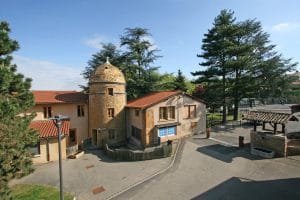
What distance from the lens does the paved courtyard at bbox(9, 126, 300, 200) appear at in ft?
46.1

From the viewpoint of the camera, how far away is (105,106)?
28.6 metres

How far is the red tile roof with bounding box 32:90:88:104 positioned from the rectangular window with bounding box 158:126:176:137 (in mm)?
12069

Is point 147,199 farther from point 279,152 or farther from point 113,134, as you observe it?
point 113,134

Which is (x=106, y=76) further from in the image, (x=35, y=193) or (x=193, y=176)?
(x=193, y=176)

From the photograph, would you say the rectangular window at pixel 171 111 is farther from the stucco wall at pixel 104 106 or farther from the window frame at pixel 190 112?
the stucco wall at pixel 104 106

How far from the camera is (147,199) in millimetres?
Result: 13812

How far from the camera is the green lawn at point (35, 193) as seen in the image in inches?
581

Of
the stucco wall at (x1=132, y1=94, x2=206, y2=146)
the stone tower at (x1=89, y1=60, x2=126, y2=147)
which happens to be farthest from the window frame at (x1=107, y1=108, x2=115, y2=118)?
the stucco wall at (x1=132, y1=94, x2=206, y2=146)

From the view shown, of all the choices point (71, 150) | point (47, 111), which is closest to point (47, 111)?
point (47, 111)

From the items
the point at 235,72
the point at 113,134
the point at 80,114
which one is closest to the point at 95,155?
the point at 113,134

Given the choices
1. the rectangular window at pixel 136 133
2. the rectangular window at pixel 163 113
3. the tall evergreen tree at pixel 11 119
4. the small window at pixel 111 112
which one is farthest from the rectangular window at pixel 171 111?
the tall evergreen tree at pixel 11 119

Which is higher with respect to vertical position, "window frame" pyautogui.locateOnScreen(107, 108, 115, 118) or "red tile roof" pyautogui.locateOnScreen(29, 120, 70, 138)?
"window frame" pyautogui.locateOnScreen(107, 108, 115, 118)

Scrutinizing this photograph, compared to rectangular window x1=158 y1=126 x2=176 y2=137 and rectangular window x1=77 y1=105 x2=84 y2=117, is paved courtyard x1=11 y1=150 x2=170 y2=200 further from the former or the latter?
rectangular window x1=77 y1=105 x2=84 y2=117

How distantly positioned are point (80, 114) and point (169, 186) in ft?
63.1
